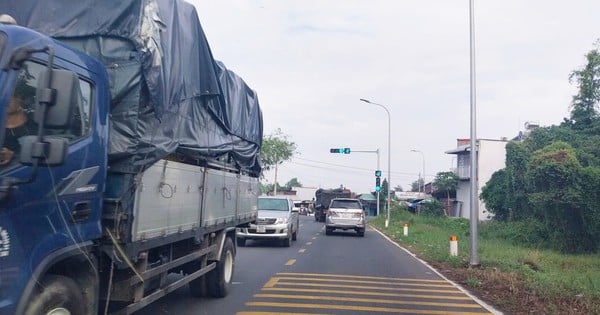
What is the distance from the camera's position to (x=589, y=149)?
1318 inches

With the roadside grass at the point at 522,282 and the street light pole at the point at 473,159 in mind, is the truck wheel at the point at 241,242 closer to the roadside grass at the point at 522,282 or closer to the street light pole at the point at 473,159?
the roadside grass at the point at 522,282

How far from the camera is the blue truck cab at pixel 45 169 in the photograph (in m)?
3.92

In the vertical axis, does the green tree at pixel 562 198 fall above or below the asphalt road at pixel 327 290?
above

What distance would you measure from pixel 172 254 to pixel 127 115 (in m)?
2.38

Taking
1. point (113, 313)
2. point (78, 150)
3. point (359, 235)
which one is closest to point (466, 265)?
point (113, 313)

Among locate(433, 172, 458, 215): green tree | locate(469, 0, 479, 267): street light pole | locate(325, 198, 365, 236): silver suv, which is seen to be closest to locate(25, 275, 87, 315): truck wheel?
locate(469, 0, 479, 267): street light pole

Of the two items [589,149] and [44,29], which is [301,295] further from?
[589,149]

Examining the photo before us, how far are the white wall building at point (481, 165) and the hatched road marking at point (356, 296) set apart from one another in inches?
1477

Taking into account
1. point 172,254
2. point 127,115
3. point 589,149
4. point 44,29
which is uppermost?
point 589,149

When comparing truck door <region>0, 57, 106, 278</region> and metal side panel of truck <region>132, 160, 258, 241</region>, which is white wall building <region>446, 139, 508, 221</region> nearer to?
metal side panel of truck <region>132, 160, 258, 241</region>

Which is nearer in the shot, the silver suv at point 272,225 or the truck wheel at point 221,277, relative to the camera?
the truck wheel at point 221,277

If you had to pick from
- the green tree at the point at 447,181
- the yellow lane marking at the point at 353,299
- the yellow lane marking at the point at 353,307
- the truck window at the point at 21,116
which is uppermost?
the green tree at the point at 447,181

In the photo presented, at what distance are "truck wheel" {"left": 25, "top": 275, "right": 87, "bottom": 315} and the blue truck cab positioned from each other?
133mm

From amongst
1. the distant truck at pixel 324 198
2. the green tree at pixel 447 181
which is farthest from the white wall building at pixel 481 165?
the distant truck at pixel 324 198
